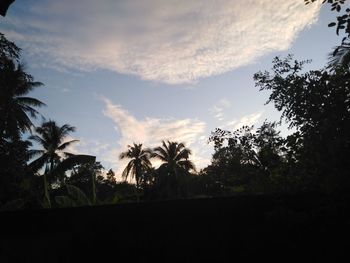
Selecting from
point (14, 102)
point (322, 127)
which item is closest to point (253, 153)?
point (322, 127)

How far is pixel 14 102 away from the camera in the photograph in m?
22.9

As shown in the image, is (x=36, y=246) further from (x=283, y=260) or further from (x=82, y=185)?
(x=82, y=185)

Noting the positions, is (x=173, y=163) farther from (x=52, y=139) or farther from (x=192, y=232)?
(x=192, y=232)

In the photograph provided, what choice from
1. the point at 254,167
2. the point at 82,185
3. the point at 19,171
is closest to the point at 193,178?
the point at 82,185

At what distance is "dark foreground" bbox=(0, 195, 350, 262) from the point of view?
4.23 m

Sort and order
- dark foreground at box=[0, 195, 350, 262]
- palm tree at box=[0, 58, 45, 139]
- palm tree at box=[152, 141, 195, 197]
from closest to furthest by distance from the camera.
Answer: dark foreground at box=[0, 195, 350, 262] → palm tree at box=[0, 58, 45, 139] → palm tree at box=[152, 141, 195, 197]

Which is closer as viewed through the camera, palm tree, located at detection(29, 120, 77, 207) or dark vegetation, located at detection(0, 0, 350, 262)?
dark vegetation, located at detection(0, 0, 350, 262)

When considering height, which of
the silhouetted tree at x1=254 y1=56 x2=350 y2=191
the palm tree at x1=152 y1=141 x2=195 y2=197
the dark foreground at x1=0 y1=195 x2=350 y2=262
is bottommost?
the dark foreground at x1=0 y1=195 x2=350 y2=262

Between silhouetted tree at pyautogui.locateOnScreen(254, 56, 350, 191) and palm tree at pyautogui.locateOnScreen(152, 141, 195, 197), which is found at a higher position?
palm tree at pyautogui.locateOnScreen(152, 141, 195, 197)

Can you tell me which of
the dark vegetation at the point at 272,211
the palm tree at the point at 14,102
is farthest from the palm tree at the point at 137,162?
the dark vegetation at the point at 272,211

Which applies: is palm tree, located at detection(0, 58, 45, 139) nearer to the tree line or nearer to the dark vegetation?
the tree line

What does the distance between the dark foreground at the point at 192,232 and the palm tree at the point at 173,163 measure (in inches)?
1015

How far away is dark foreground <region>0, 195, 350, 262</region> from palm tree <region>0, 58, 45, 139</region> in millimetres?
14041

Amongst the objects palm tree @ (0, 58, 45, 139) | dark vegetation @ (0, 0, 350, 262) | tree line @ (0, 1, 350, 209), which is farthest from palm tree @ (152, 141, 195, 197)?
dark vegetation @ (0, 0, 350, 262)
